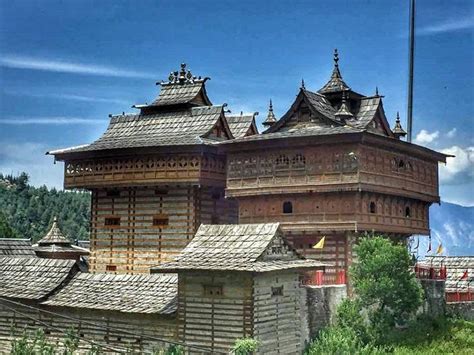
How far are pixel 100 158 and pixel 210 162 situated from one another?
5645mm

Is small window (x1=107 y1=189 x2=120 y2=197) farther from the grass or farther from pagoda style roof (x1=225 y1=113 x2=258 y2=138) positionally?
the grass

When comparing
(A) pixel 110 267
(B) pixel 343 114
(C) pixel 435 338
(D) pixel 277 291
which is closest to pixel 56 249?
(A) pixel 110 267

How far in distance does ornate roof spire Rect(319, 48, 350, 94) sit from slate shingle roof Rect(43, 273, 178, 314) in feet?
39.9

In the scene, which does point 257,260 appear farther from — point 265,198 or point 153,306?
point 265,198

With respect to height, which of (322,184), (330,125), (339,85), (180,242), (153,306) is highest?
(339,85)

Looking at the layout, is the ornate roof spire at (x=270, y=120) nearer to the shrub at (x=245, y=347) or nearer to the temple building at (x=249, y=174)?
the temple building at (x=249, y=174)

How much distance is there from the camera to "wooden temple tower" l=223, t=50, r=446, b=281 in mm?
31297

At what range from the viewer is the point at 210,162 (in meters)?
35.6

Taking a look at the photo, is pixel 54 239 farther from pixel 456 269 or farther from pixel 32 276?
pixel 456 269

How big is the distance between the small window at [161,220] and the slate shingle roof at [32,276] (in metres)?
6.14

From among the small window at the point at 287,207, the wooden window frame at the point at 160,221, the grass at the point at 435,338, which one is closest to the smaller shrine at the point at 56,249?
the wooden window frame at the point at 160,221

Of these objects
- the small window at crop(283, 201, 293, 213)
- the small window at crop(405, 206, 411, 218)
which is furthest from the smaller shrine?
the small window at crop(405, 206, 411, 218)

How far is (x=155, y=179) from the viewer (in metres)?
35.9

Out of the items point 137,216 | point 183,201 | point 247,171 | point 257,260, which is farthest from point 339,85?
point 257,260
